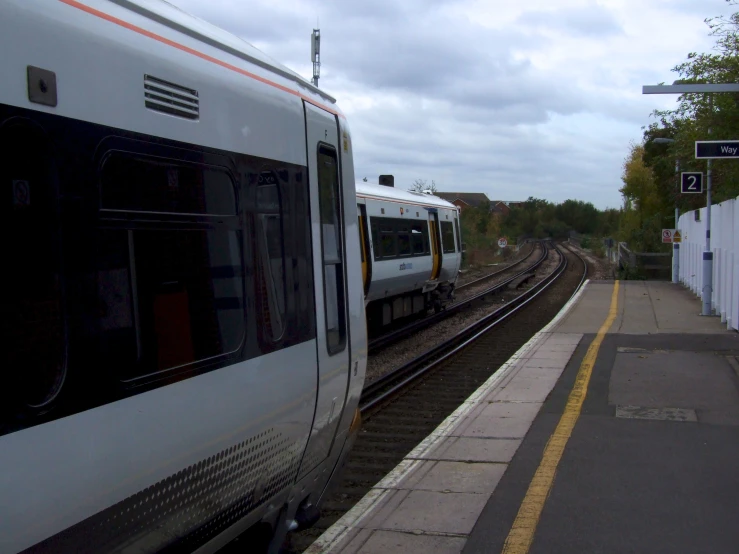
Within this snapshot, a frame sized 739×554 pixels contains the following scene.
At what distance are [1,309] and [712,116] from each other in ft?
70.4

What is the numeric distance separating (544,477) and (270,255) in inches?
136

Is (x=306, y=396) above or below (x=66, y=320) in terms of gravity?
below

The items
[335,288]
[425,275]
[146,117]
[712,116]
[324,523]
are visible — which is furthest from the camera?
[712,116]

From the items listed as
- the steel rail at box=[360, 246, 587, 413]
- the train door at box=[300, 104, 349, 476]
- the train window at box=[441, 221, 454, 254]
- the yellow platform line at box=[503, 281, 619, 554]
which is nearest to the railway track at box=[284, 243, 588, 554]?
the steel rail at box=[360, 246, 587, 413]

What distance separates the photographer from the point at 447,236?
21.5m

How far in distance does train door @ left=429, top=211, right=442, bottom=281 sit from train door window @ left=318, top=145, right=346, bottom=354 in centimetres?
1487

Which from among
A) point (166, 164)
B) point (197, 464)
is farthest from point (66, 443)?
point (166, 164)

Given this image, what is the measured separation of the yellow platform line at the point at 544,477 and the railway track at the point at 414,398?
4.55 ft

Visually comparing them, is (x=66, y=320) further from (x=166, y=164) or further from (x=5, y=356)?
(x=166, y=164)

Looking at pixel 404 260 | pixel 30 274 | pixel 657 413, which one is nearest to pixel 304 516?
pixel 30 274

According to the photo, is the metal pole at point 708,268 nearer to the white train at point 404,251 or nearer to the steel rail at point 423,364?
the steel rail at point 423,364

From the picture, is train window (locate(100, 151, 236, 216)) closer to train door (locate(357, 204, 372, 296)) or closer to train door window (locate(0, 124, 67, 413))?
train door window (locate(0, 124, 67, 413))

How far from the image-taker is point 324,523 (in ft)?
21.0

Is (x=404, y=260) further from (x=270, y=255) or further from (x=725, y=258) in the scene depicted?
(x=270, y=255)
